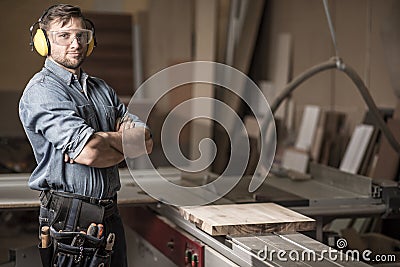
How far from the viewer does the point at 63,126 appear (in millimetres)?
2490

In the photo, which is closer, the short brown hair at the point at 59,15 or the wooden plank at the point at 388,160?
the short brown hair at the point at 59,15

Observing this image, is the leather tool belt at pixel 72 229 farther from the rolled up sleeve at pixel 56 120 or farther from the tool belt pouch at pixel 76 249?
the rolled up sleeve at pixel 56 120

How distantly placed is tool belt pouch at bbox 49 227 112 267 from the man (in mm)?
44

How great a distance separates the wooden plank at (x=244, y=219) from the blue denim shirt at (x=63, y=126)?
37 cm

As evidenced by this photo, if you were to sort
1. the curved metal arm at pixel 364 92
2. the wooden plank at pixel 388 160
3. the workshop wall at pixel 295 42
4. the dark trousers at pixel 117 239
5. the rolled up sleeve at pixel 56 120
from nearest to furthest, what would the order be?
the rolled up sleeve at pixel 56 120 < the dark trousers at pixel 117 239 < the curved metal arm at pixel 364 92 < the wooden plank at pixel 388 160 < the workshop wall at pixel 295 42

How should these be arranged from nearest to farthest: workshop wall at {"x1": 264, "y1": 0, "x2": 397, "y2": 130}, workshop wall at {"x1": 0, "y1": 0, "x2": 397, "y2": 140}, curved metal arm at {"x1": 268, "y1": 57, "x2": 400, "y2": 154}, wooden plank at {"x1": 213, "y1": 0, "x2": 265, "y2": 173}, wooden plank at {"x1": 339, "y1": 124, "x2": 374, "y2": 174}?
curved metal arm at {"x1": 268, "y1": 57, "x2": 400, "y2": 154}, wooden plank at {"x1": 339, "y1": 124, "x2": 374, "y2": 174}, workshop wall at {"x1": 264, "y1": 0, "x2": 397, "y2": 130}, workshop wall at {"x1": 0, "y1": 0, "x2": 397, "y2": 140}, wooden plank at {"x1": 213, "y1": 0, "x2": 265, "y2": 173}

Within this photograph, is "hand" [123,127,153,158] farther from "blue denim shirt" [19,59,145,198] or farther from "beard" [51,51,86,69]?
"beard" [51,51,86,69]

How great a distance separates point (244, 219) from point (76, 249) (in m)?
0.64

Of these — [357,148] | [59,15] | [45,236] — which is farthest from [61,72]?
[357,148]

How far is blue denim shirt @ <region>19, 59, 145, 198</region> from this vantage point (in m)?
2.49

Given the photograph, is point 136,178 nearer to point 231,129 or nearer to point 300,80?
point 300,80

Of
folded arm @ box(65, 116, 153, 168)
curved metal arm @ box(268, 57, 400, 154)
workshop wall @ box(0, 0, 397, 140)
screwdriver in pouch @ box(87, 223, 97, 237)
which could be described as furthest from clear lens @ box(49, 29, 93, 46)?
workshop wall @ box(0, 0, 397, 140)

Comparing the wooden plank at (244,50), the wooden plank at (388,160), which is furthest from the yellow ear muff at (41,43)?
the wooden plank at (244,50)

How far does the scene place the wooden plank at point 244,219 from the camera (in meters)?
2.62
